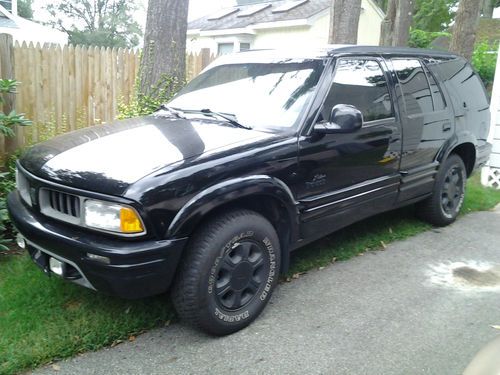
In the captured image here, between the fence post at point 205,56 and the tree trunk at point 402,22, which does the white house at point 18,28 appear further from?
the fence post at point 205,56

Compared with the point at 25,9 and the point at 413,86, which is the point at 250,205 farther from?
the point at 25,9

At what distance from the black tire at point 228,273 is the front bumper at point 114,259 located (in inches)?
5.5

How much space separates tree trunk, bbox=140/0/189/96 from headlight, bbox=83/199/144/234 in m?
3.60

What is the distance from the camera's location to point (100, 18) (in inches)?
1575

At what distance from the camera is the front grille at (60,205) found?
2.85 metres

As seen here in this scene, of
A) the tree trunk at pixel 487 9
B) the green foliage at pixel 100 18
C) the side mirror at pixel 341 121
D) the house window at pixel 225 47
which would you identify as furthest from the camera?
the green foliage at pixel 100 18

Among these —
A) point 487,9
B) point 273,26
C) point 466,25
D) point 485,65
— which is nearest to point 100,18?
point 273,26

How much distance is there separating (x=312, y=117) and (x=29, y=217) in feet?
6.87

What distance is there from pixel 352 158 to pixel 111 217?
2.05 m

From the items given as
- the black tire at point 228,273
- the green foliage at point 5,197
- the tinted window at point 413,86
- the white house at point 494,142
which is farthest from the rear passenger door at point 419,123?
the green foliage at point 5,197

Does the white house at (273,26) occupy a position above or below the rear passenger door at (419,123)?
above

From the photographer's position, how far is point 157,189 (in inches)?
106

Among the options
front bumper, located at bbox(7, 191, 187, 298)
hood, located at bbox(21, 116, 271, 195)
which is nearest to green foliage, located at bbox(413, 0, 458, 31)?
hood, located at bbox(21, 116, 271, 195)

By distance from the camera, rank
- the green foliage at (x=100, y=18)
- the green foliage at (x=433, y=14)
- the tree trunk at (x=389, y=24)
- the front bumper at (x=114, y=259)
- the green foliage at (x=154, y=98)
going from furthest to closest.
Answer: the green foliage at (x=100, y=18) → the green foliage at (x=433, y=14) → the tree trunk at (x=389, y=24) → the green foliage at (x=154, y=98) → the front bumper at (x=114, y=259)
